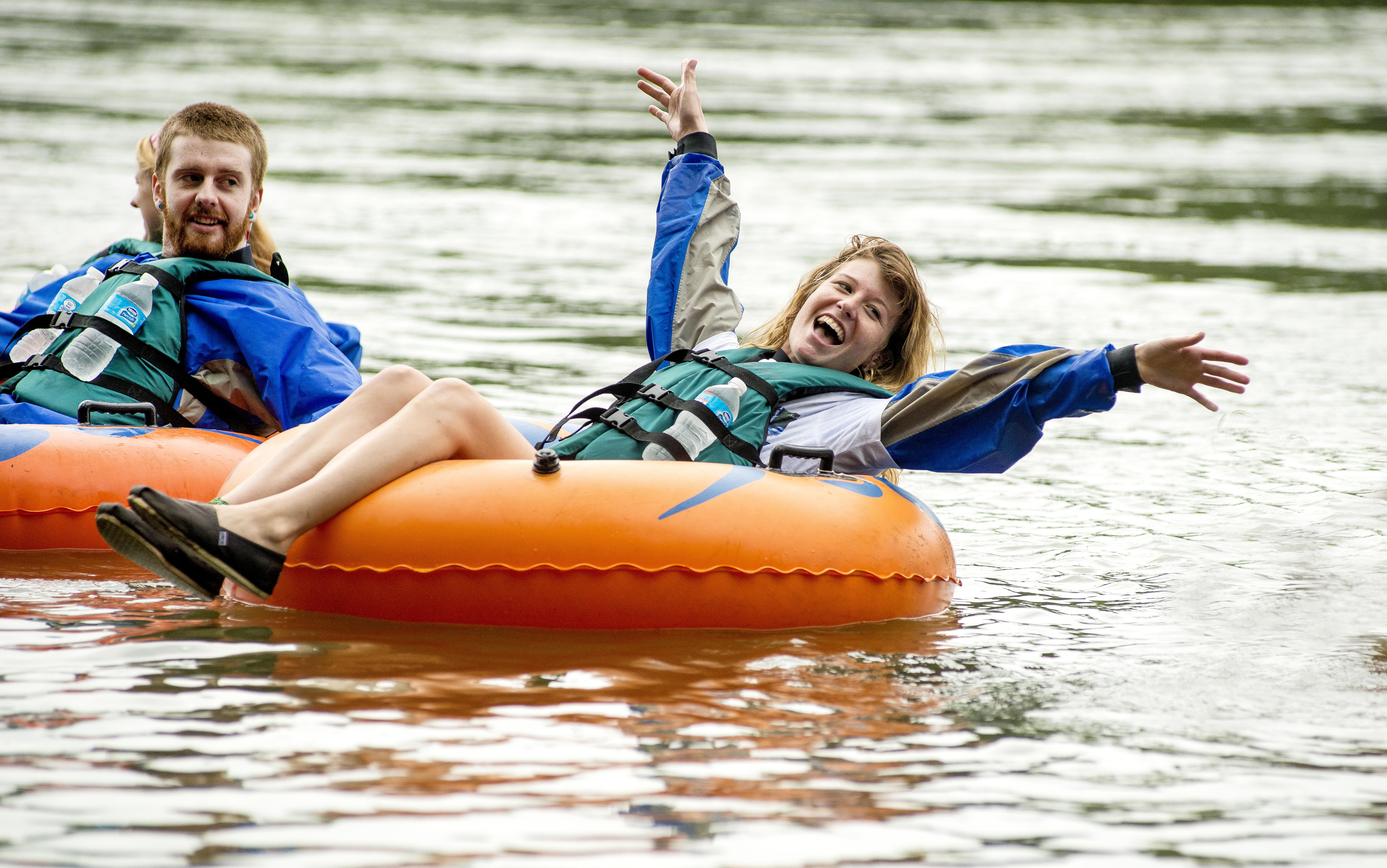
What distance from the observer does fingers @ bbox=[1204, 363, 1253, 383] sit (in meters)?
3.60

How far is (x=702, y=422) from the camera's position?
4.23 meters

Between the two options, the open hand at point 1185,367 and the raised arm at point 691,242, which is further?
the raised arm at point 691,242

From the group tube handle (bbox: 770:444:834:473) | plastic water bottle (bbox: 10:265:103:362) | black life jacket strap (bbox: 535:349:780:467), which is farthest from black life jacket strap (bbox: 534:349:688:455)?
plastic water bottle (bbox: 10:265:103:362)

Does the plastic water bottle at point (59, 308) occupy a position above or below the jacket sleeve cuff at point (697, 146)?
below

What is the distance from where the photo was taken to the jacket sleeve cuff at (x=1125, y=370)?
12.2 ft

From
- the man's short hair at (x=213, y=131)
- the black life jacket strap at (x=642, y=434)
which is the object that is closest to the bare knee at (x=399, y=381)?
the black life jacket strap at (x=642, y=434)

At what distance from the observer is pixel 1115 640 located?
390 cm

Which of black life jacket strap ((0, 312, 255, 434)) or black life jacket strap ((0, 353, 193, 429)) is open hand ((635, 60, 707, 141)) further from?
black life jacket strap ((0, 353, 193, 429))

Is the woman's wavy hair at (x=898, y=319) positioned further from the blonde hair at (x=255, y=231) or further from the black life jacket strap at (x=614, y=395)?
the blonde hair at (x=255, y=231)

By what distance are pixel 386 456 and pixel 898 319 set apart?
5.13ft

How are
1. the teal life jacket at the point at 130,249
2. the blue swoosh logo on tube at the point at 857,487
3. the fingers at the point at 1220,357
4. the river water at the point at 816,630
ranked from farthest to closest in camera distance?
the teal life jacket at the point at 130,249, the blue swoosh logo on tube at the point at 857,487, the fingers at the point at 1220,357, the river water at the point at 816,630

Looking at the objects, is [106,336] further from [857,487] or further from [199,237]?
[857,487]

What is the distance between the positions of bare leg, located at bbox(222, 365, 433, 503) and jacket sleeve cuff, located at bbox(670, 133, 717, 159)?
1.39 meters

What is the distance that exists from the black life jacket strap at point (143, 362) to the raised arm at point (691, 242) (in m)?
1.31
